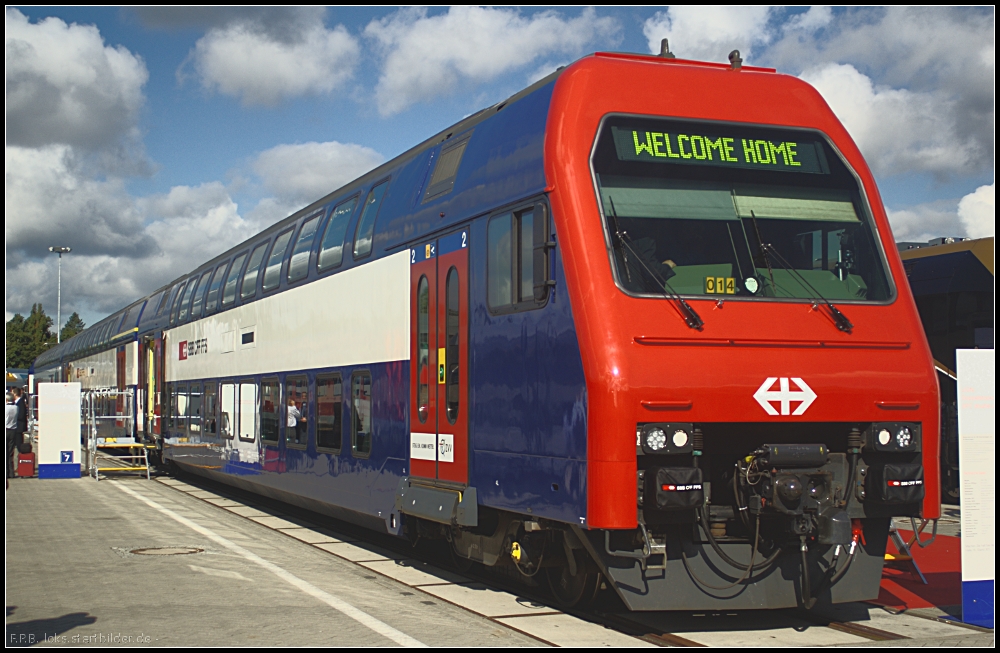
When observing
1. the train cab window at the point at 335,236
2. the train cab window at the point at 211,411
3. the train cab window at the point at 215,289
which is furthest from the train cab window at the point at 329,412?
the train cab window at the point at 215,289

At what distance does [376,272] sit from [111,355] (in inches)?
856

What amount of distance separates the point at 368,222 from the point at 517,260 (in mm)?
4000

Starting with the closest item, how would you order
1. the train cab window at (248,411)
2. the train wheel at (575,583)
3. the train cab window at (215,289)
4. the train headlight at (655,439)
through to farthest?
the train headlight at (655,439), the train wheel at (575,583), the train cab window at (248,411), the train cab window at (215,289)

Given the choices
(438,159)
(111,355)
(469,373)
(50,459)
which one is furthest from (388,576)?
(111,355)

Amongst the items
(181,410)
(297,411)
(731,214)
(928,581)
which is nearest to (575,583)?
(731,214)

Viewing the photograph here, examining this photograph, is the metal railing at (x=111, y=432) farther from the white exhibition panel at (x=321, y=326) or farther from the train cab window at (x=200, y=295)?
the white exhibition panel at (x=321, y=326)

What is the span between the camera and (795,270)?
7637 mm

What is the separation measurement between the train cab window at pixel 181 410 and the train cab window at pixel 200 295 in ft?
5.43

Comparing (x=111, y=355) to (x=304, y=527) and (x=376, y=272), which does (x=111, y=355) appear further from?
(x=376, y=272)

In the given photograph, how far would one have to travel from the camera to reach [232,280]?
17.7m

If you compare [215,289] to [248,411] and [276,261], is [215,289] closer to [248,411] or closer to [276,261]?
[248,411]

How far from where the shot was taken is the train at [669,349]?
22.8 feet

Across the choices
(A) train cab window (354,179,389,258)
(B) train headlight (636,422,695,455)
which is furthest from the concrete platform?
(A) train cab window (354,179,389,258)

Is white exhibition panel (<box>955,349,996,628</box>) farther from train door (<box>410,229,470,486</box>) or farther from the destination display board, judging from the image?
train door (<box>410,229,470,486</box>)
